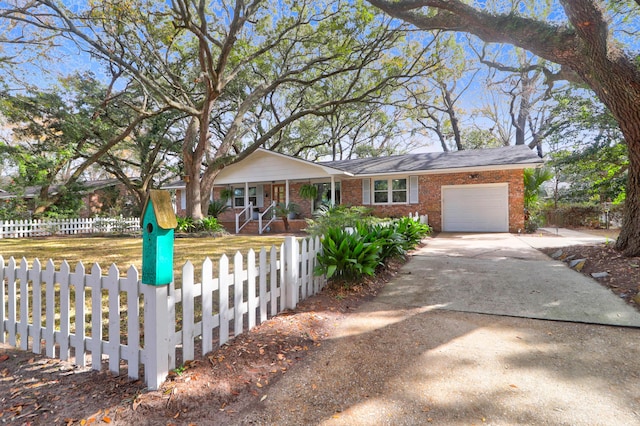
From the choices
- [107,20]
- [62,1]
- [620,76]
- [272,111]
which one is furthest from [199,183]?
[620,76]

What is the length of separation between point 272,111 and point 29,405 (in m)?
22.7

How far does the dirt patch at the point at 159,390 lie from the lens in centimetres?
184

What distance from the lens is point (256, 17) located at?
12.2 m

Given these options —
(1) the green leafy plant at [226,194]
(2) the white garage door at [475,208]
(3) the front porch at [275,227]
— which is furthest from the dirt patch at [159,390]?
(1) the green leafy plant at [226,194]

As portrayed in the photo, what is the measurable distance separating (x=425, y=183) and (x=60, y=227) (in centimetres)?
1748

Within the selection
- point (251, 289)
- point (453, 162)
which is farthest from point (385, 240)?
point (453, 162)

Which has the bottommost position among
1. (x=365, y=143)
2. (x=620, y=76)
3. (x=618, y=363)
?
(x=618, y=363)

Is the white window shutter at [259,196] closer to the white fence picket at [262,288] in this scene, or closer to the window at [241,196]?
the window at [241,196]

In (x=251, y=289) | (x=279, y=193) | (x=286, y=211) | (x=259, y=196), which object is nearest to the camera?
(x=251, y=289)

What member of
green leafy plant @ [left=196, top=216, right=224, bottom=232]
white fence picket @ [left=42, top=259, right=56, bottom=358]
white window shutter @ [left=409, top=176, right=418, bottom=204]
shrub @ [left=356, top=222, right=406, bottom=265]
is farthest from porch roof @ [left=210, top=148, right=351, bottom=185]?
white fence picket @ [left=42, top=259, right=56, bottom=358]

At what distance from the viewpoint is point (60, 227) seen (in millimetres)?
15164

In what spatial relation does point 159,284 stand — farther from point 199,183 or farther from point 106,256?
point 199,183

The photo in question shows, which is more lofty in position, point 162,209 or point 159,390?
point 162,209

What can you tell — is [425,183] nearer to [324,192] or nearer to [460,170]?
[460,170]
